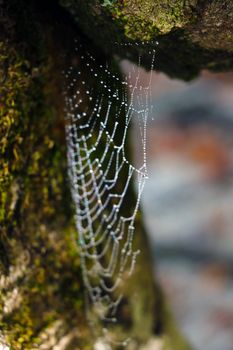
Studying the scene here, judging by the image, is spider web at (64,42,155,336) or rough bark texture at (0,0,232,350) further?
spider web at (64,42,155,336)

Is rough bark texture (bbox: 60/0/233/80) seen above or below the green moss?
above

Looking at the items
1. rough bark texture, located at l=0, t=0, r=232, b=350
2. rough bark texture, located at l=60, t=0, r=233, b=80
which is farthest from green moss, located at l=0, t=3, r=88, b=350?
rough bark texture, located at l=60, t=0, r=233, b=80

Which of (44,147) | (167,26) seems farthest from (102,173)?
(167,26)

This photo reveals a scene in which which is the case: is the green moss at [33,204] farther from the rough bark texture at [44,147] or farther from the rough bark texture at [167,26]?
the rough bark texture at [167,26]

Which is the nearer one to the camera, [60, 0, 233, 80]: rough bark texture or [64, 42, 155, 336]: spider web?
[60, 0, 233, 80]: rough bark texture

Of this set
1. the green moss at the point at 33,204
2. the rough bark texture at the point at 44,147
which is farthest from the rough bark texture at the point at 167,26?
the green moss at the point at 33,204

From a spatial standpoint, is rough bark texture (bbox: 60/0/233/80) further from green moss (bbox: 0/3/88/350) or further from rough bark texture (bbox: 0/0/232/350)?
green moss (bbox: 0/3/88/350)
